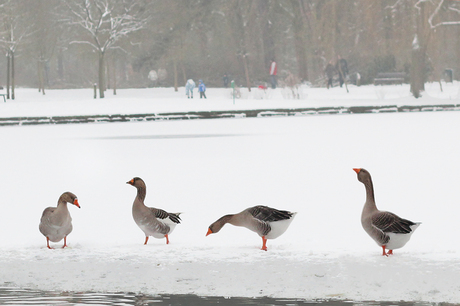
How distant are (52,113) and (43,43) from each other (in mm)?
20404

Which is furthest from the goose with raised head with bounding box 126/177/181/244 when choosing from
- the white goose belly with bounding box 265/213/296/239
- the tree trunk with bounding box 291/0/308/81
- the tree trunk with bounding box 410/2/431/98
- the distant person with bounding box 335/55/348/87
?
the tree trunk with bounding box 291/0/308/81

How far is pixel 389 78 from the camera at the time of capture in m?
45.3

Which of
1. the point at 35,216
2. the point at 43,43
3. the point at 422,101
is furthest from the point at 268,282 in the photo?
the point at 43,43

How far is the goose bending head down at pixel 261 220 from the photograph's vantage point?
21.2 ft

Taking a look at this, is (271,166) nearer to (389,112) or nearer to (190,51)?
(389,112)

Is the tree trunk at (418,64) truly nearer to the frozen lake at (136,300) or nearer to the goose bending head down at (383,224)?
the goose bending head down at (383,224)

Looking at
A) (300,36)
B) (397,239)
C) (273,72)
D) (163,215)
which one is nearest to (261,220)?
(163,215)

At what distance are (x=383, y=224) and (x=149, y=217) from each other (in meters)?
2.07

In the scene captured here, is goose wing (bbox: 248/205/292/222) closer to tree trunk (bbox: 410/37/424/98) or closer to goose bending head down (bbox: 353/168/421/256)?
goose bending head down (bbox: 353/168/421/256)

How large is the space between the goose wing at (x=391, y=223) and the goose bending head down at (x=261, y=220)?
73 centimetres

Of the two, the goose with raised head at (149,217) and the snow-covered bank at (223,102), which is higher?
the snow-covered bank at (223,102)

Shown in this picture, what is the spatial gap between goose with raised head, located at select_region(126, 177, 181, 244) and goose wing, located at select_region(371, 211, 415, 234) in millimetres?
1803

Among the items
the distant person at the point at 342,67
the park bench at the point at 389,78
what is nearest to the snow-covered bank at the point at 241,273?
the distant person at the point at 342,67

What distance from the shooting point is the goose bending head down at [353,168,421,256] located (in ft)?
20.5
